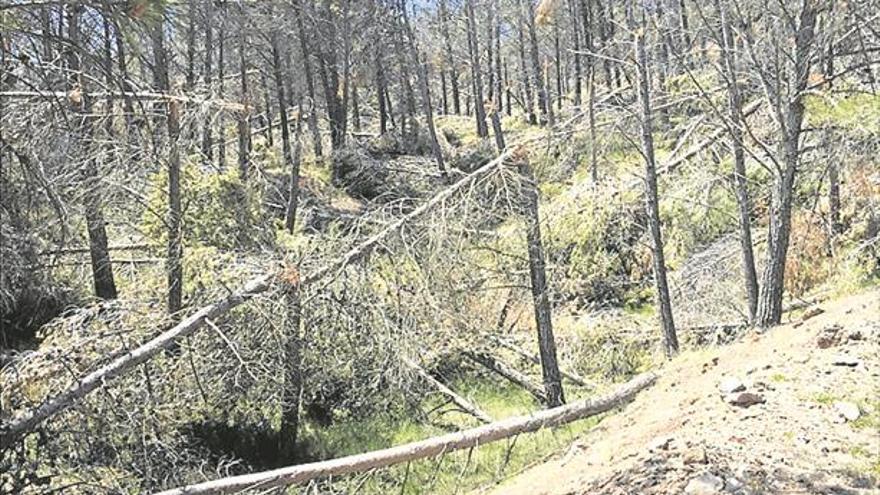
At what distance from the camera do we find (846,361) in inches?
229

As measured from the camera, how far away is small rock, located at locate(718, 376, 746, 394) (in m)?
5.75

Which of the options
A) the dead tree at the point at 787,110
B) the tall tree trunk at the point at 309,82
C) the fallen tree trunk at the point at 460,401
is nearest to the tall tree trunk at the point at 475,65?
the tall tree trunk at the point at 309,82

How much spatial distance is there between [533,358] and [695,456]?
5801 mm

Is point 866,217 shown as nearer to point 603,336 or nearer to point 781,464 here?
point 603,336

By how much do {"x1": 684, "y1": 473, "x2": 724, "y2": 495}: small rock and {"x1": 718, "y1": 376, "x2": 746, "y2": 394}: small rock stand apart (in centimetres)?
155

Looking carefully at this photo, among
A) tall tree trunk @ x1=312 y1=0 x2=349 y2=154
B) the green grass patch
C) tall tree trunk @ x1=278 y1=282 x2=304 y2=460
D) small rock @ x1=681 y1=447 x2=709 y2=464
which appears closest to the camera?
small rock @ x1=681 y1=447 x2=709 y2=464

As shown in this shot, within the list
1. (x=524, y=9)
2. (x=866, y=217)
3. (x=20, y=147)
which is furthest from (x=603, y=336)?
(x=524, y=9)

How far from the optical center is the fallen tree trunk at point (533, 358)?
10.2m

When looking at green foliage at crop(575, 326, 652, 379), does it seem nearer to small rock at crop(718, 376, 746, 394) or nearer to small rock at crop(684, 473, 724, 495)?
small rock at crop(718, 376, 746, 394)

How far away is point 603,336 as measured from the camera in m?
10.8

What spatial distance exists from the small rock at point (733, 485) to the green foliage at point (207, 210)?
22.9 feet

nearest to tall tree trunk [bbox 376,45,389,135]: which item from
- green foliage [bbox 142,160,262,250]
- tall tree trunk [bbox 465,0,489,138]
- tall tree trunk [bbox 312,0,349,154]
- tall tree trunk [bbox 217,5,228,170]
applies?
tall tree trunk [bbox 312,0,349,154]

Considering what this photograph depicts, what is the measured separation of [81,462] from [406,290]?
339 cm

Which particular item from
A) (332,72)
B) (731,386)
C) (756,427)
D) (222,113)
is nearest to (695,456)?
(756,427)
